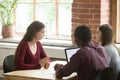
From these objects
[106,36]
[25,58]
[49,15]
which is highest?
[49,15]

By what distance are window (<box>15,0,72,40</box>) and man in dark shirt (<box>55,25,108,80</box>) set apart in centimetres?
240

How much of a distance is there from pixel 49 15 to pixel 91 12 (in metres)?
1.11

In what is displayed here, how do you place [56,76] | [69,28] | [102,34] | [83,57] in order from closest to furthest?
[83,57]
[56,76]
[102,34]
[69,28]

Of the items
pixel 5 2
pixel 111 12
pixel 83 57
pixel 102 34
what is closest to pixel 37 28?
pixel 102 34

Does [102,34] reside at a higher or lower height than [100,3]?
lower

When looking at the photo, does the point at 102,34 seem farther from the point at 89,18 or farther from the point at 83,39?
the point at 89,18

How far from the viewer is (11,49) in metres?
5.87

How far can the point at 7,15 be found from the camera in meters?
6.10

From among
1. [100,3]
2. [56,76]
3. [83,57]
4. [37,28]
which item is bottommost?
[56,76]

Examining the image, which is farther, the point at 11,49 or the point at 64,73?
the point at 11,49

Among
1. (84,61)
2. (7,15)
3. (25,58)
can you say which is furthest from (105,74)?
(7,15)

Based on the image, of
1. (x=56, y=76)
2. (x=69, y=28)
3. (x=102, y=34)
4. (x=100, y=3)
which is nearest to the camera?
(x=56, y=76)

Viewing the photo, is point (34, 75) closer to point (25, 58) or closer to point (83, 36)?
point (25, 58)

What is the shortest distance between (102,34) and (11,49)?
91.4 inches
